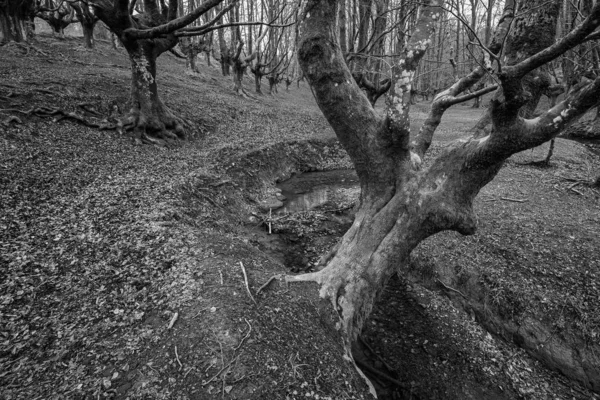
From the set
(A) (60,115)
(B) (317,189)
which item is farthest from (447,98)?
(A) (60,115)

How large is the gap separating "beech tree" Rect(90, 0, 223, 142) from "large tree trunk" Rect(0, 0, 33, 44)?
10.3 metres

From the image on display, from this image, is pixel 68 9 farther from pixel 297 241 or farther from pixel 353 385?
pixel 353 385

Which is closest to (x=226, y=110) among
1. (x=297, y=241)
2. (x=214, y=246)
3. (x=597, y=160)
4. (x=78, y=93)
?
(x=78, y=93)

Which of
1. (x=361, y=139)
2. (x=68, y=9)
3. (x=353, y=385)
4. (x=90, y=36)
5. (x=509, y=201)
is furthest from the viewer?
(x=68, y=9)

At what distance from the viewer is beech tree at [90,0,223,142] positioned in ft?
29.3

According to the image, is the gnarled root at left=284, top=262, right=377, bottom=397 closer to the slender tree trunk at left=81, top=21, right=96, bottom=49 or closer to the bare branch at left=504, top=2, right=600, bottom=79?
the bare branch at left=504, top=2, right=600, bottom=79

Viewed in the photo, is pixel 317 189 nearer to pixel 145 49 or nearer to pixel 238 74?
pixel 145 49

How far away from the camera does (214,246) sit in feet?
18.2

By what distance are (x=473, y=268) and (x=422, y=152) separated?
8.69 feet

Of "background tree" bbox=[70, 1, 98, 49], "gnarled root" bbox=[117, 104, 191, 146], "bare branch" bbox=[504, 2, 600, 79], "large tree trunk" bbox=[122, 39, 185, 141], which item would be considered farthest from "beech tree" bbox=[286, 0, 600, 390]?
"background tree" bbox=[70, 1, 98, 49]

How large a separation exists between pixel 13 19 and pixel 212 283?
20.0m

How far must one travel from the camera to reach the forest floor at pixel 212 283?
3467 millimetres

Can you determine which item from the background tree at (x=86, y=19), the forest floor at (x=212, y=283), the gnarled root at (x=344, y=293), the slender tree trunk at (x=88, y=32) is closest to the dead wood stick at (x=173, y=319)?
the forest floor at (x=212, y=283)

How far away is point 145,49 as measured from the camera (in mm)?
9922
